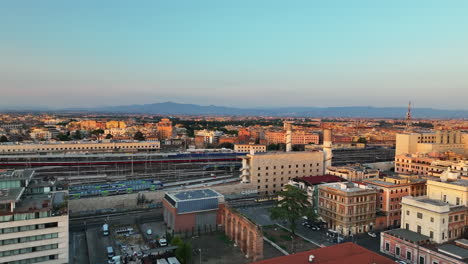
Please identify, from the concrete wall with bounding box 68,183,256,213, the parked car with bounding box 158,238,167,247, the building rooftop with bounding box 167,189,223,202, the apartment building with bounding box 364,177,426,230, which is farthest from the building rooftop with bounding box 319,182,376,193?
the concrete wall with bounding box 68,183,256,213

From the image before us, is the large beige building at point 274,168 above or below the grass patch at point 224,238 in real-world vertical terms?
above

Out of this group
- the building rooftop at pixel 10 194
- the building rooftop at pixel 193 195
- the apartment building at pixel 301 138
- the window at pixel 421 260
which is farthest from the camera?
the apartment building at pixel 301 138

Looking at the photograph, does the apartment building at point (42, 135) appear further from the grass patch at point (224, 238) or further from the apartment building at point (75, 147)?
the grass patch at point (224, 238)

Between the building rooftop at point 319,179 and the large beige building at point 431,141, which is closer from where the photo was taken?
the building rooftop at point 319,179

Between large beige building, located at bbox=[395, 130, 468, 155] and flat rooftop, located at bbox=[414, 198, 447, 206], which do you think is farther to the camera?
large beige building, located at bbox=[395, 130, 468, 155]

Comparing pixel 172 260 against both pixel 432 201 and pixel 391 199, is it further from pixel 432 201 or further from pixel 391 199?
pixel 391 199

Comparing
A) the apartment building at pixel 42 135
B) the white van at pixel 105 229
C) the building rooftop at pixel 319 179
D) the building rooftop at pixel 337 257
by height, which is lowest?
the white van at pixel 105 229

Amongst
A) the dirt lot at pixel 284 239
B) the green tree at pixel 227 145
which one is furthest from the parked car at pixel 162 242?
the green tree at pixel 227 145

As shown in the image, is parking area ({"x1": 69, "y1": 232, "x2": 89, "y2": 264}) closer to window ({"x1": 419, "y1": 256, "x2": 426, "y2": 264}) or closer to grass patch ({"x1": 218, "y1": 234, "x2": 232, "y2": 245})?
grass patch ({"x1": 218, "y1": 234, "x2": 232, "y2": 245})
